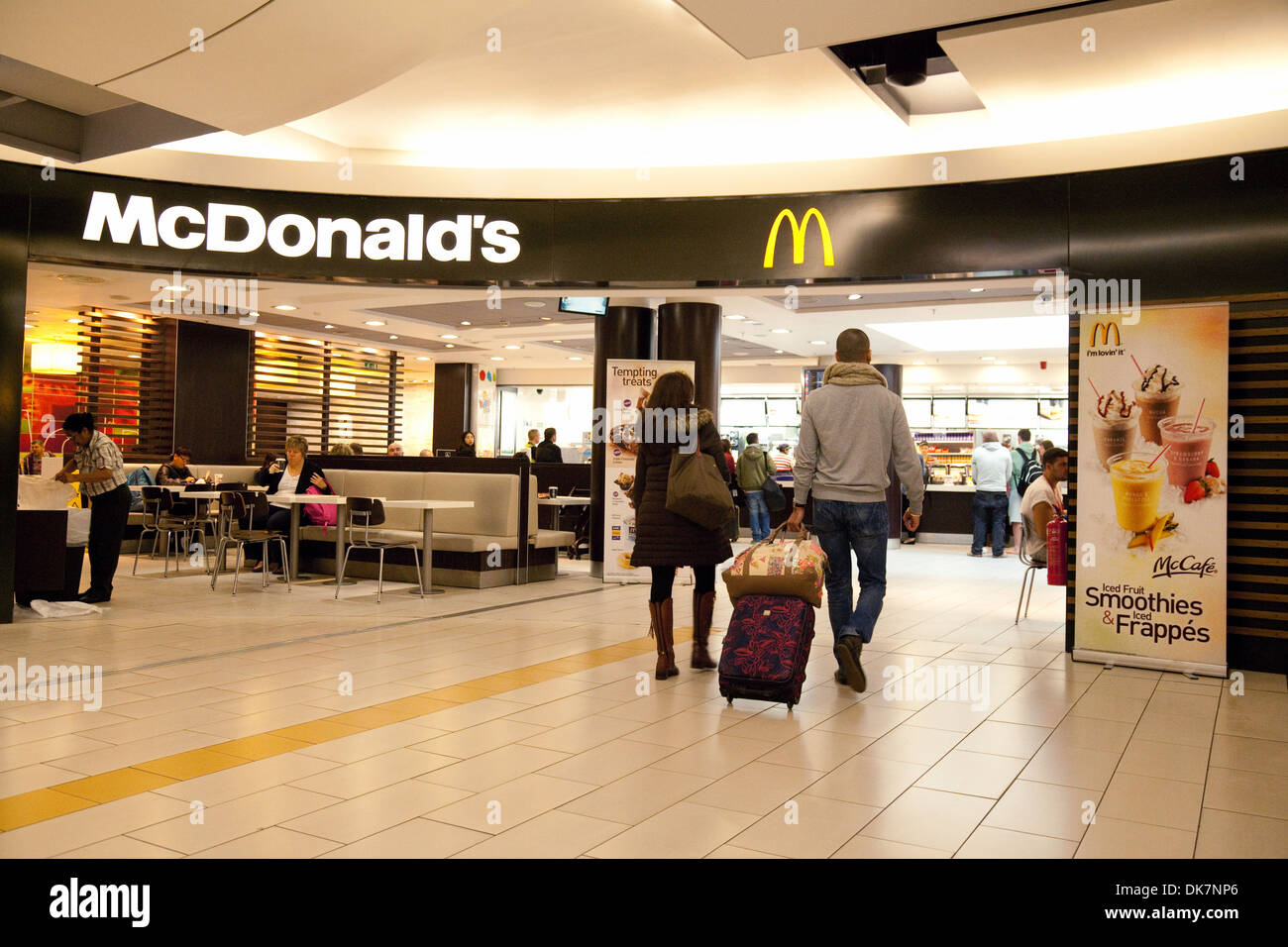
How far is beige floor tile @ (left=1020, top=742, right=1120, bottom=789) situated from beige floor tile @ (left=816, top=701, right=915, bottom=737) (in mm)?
646

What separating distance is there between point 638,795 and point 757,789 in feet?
1.42

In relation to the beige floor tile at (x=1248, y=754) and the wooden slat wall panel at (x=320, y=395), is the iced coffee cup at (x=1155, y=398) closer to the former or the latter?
the beige floor tile at (x=1248, y=754)

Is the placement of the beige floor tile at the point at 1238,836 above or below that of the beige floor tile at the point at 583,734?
above

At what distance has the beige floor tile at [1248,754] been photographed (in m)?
3.80

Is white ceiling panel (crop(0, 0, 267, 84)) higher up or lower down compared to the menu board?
higher up

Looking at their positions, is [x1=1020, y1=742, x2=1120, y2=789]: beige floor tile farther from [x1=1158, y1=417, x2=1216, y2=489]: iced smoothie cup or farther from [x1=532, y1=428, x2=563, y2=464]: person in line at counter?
[x1=532, y1=428, x2=563, y2=464]: person in line at counter

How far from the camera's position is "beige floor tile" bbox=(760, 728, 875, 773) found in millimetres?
3717

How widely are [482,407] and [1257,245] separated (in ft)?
53.3

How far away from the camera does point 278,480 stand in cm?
1010

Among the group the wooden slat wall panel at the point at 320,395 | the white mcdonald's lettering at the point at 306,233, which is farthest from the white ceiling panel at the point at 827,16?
the wooden slat wall panel at the point at 320,395

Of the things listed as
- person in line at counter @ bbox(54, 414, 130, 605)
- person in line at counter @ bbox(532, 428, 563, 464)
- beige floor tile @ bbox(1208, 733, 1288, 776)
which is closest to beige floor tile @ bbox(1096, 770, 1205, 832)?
beige floor tile @ bbox(1208, 733, 1288, 776)

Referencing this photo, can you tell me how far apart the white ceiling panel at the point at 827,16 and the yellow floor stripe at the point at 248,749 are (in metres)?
3.57
